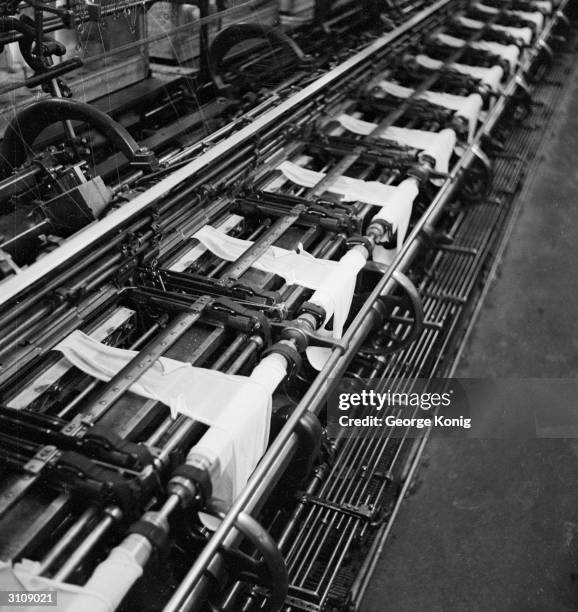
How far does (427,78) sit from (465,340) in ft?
10.3

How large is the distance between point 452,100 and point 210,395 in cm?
475

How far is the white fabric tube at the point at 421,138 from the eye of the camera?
534 centimetres

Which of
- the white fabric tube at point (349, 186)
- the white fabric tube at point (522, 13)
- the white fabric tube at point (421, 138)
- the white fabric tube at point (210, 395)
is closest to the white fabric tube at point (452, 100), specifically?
the white fabric tube at point (421, 138)

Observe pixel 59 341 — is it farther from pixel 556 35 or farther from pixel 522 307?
pixel 556 35

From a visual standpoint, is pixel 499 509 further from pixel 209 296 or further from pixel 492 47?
pixel 492 47

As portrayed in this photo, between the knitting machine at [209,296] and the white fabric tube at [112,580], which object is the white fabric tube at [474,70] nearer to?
the knitting machine at [209,296]

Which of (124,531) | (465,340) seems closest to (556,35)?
(465,340)

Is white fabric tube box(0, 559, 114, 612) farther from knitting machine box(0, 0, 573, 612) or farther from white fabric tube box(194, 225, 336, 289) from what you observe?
white fabric tube box(194, 225, 336, 289)

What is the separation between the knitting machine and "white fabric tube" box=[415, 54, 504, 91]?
2.75 ft

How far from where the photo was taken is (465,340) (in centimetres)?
511

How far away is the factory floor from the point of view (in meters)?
3.53

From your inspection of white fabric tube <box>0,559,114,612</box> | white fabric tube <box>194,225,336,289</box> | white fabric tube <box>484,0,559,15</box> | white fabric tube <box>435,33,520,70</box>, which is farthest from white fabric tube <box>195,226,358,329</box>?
white fabric tube <box>484,0,559,15</box>

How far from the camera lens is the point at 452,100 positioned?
6340mm

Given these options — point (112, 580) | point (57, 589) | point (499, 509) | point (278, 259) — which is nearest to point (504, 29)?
point (278, 259)
